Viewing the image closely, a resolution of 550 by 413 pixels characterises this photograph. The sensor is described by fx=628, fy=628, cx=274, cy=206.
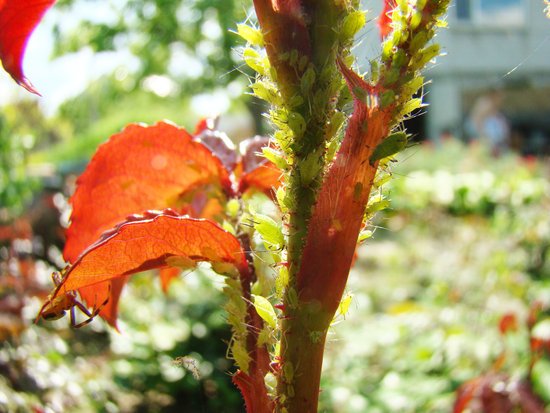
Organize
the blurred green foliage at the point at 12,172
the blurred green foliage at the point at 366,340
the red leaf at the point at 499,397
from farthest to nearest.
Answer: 1. the blurred green foliage at the point at 12,172
2. the blurred green foliage at the point at 366,340
3. the red leaf at the point at 499,397

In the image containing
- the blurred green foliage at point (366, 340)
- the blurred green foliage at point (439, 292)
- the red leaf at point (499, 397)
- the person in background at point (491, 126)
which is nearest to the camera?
the red leaf at point (499, 397)

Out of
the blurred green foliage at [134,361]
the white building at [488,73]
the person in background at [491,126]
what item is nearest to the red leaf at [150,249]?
the blurred green foliage at [134,361]

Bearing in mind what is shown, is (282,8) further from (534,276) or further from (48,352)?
(534,276)

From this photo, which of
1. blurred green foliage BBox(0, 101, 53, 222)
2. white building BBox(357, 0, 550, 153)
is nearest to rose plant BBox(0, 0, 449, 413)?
blurred green foliage BBox(0, 101, 53, 222)

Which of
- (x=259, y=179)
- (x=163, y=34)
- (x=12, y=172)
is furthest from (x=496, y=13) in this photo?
(x=259, y=179)

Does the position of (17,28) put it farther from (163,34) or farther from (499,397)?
(163,34)

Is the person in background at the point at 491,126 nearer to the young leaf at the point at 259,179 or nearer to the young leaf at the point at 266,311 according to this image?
the young leaf at the point at 259,179

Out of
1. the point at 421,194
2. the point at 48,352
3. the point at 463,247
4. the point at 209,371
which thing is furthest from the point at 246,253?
the point at 421,194
